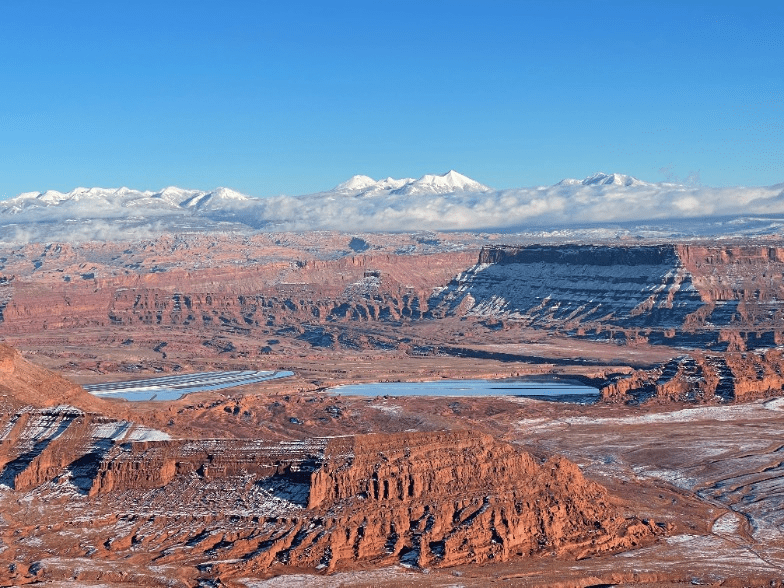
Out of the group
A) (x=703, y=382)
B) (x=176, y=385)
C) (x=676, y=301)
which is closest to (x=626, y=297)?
(x=676, y=301)

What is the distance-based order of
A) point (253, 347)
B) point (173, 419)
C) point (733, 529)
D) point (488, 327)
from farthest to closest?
point (488, 327), point (253, 347), point (173, 419), point (733, 529)

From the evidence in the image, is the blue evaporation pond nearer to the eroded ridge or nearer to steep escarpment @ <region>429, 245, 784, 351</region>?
steep escarpment @ <region>429, 245, 784, 351</region>

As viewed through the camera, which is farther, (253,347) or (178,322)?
(178,322)

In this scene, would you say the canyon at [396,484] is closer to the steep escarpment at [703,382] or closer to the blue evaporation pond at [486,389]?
the steep escarpment at [703,382]

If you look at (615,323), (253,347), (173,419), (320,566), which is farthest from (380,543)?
(615,323)

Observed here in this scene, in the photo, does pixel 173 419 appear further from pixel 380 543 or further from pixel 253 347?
pixel 253 347

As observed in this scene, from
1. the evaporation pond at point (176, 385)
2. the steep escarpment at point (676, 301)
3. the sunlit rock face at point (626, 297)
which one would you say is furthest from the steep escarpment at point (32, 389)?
the sunlit rock face at point (626, 297)

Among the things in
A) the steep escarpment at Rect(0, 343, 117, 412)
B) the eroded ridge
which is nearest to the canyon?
the eroded ridge
